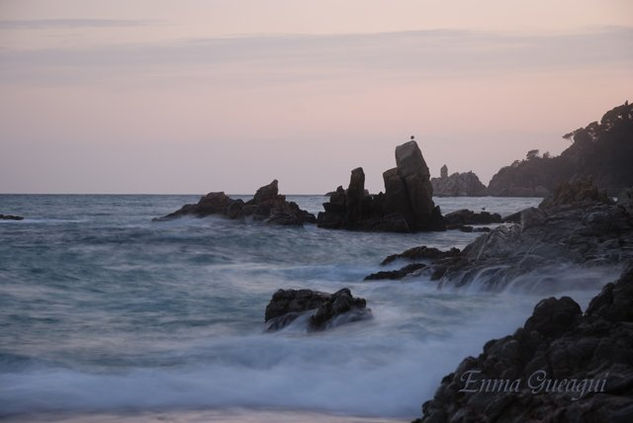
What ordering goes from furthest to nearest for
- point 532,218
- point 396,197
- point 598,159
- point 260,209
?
1. point 598,159
2. point 260,209
3. point 396,197
4. point 532,218

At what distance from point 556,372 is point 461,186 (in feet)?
491

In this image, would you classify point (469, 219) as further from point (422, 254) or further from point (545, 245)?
point (545, 245)

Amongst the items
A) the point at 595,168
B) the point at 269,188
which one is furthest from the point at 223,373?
the point at 595,168

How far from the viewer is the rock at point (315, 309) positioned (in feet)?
46.3

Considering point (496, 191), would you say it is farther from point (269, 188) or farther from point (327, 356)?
point (327, 356)

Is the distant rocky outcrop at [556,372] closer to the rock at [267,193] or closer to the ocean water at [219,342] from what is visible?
the ocean water at [219,342]

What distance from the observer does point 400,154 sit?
1882 inches

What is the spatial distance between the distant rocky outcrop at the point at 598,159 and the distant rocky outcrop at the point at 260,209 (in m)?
36.3

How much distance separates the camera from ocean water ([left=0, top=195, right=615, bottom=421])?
1048 centimetres

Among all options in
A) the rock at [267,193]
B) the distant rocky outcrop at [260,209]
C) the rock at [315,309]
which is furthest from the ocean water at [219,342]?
the rock at [267,193]

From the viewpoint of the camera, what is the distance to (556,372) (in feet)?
25.2

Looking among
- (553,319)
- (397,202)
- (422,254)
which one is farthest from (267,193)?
(553,319)

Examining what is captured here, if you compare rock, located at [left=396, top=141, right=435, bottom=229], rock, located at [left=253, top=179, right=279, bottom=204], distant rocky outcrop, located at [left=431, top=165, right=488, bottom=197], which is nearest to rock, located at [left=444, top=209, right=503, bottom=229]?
rock, located at [left=396, top=141, right=435, bottom=229]

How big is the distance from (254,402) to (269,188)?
138 ft
